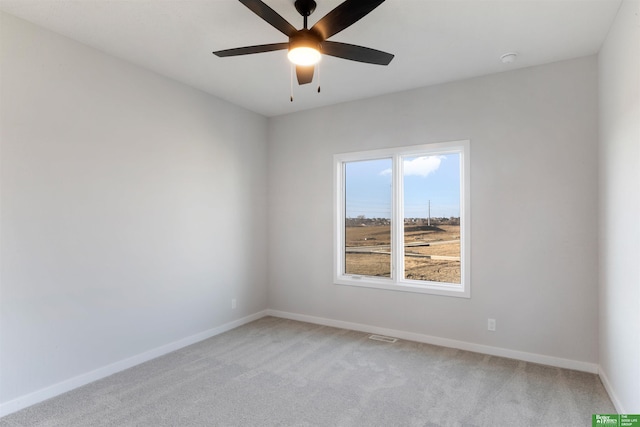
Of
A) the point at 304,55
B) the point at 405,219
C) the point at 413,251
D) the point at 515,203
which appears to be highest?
the point at 304,55

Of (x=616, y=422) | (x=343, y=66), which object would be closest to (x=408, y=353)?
(x=616, y=422)

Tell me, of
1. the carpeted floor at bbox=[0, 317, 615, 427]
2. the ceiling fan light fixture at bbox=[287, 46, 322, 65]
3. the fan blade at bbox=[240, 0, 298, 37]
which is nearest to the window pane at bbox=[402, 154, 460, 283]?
the carpeted floor at bbox=[0, 317, 615, 427]

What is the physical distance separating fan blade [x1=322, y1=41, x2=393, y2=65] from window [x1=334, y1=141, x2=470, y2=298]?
1672mm

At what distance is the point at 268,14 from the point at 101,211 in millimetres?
2234

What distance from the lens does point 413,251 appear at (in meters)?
4.02

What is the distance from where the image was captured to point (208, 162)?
158 inches

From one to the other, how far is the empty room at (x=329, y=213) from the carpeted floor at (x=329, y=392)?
22 mm

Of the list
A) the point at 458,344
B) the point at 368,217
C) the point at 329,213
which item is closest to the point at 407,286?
the point at 458,344

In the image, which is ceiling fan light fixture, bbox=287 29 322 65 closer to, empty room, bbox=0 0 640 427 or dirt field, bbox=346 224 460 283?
empty room, bbox=0 0 640 427

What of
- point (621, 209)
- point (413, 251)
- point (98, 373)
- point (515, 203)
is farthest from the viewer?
point (413, 251)

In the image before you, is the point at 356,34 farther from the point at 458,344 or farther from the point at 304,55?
the point at 458,344

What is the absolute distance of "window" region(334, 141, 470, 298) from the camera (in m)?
3.73

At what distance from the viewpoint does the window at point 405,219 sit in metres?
3.73

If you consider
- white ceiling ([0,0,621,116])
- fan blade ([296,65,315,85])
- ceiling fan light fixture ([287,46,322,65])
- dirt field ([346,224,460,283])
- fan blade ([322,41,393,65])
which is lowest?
dirt field ([346,224,460,283])
